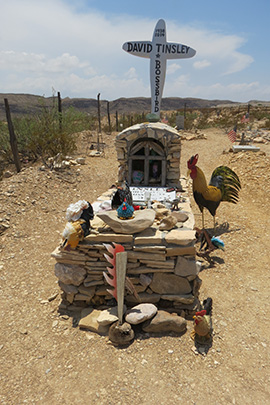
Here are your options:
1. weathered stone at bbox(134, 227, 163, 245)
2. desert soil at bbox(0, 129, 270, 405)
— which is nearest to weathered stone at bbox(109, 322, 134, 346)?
desert soil at bbox(0, 129, 270, 405)

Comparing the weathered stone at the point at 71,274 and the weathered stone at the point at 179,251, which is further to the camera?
the weathered stone at the point at 71,274

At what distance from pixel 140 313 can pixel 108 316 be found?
45 cm

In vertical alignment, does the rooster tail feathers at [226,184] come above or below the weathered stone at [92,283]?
above

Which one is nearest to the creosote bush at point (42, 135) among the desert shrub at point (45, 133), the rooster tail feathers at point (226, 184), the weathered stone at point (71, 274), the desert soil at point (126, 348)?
the desert shrub at point (45, 133)

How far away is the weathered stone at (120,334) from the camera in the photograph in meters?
3.29

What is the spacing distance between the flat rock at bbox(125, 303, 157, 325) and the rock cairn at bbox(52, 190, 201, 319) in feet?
0.68

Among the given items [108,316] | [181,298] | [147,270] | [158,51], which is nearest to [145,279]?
[147,270]

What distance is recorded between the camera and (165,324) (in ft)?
11.4

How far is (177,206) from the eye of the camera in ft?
16.8

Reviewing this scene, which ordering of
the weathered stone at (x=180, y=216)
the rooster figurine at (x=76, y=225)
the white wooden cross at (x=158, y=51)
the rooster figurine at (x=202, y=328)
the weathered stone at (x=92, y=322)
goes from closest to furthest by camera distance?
the rooster figurine at (x=202, y=328) < the weathered stone at (x=92, y=322) < the rooster figurine at (x=76, y=225) < the weathered stone at (x=180, y=216) < the white wooden cross at (x=158, y=51)

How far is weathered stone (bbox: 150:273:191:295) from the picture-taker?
3793mm

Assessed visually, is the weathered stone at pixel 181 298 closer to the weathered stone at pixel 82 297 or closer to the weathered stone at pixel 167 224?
the weathered stone at pixel 167 224

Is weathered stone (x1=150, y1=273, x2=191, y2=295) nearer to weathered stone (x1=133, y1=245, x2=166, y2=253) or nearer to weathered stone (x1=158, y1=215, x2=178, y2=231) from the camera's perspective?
weathered stone (x1=133, y1=245, x2=166, y2=253)

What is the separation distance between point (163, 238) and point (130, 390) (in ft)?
5.98
